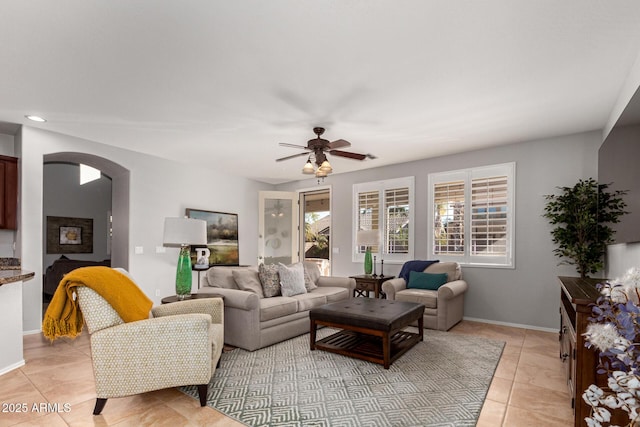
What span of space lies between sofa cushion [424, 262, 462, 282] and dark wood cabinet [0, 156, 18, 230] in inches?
218

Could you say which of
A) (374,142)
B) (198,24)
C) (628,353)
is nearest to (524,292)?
(374,142)

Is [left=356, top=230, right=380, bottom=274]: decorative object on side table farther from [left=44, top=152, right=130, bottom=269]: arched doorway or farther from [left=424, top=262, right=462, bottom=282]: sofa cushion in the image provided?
[left=44, top=152, right=130, bottom=269]: arched doorway

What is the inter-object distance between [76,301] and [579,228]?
505cm

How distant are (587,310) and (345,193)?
16.5 feet

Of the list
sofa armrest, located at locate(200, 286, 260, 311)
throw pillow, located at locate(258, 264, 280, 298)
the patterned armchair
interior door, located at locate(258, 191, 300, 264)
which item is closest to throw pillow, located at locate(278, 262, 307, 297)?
throw pillow, located at locate(258, 264, 280, 298)

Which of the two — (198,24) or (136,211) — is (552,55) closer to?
(198,24)

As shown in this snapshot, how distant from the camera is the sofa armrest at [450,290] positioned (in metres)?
4.47

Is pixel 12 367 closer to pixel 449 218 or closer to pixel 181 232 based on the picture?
pixel 181 232

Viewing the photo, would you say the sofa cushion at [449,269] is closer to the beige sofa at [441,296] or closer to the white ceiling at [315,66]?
the beige sofa at [441,296]

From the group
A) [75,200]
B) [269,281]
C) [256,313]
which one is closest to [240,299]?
[256,313]

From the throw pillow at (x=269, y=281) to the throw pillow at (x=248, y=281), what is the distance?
0.06 metres

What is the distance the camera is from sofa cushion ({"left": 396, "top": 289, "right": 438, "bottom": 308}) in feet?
15.1

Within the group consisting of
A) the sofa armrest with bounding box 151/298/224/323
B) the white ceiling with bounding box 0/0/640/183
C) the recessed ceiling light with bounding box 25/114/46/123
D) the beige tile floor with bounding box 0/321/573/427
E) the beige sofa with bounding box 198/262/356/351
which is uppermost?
the white ceiling with bounding box 0/0/640/183

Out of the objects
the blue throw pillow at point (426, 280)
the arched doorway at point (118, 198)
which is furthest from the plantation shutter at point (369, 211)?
the arched doorway at point (118, 198)
